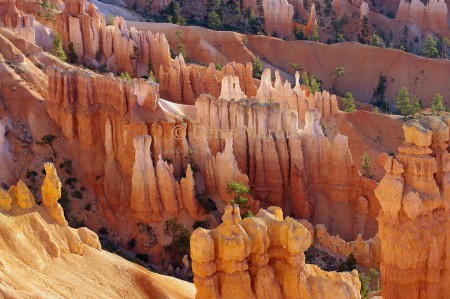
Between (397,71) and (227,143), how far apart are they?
47.7 meters

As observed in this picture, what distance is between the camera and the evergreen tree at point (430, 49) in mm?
88562

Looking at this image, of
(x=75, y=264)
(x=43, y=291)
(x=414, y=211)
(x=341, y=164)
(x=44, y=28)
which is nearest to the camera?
(x=43, y=291)

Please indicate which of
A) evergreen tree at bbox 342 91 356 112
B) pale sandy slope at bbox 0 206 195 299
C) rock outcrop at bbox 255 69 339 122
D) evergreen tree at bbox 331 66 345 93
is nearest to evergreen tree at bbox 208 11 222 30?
evergreen tree at bbox 331 66 345 93

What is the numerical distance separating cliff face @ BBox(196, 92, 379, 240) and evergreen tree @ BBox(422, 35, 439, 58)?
4718 cm

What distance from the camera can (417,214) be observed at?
24078mm

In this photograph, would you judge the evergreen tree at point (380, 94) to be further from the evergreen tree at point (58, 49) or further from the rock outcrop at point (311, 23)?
the evergreen tree at point (58, 49)

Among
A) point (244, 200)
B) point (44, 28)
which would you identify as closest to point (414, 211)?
point (244, 200)

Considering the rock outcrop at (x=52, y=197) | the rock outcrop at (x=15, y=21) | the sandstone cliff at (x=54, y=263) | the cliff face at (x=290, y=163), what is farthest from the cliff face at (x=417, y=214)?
the rock outcrop at (x=15, y=21)

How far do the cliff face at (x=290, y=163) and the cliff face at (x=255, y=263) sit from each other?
964 inches

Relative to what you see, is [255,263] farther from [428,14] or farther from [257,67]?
[428,14]

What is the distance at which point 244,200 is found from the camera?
40.1 metres

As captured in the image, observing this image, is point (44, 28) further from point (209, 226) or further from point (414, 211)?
point (414, 211)

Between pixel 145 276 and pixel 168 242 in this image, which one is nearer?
pixel 145 276

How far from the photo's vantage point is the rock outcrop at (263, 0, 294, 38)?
312 ft
